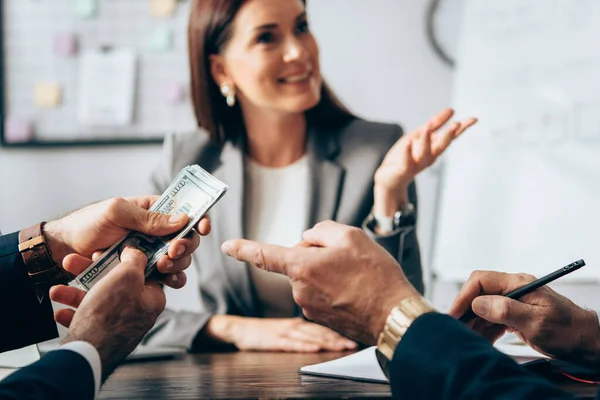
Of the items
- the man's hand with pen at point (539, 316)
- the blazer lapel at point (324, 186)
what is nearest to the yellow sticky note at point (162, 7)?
the blazer lapel at point (324, 186)

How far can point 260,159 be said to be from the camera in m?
2.17

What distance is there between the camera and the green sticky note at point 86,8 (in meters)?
2.70

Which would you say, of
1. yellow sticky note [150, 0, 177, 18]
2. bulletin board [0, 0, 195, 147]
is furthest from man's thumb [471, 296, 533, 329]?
yellow sticky note [150, 0, 177, 18]

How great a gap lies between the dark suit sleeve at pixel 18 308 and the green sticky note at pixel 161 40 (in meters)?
1.71

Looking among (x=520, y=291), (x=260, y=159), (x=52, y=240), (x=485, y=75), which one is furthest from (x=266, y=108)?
(x=520, y=291)

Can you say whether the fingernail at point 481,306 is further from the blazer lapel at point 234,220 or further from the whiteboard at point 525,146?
the whiteboard at point 525,146

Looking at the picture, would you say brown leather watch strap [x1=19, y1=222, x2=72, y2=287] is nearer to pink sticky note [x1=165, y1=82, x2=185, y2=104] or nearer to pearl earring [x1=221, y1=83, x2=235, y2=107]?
pearl earring [x1=221, y1=83, x2=235, y2=107]

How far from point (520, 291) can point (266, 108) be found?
1322 millimetres

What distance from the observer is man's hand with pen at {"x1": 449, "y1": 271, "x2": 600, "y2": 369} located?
937 mm

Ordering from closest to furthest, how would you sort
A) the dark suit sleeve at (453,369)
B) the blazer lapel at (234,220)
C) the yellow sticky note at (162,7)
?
1. the dark suit sleeve at (453,369)
2. the blazer lapel at (234,220)
3. the yellow sticky note at (162,7)

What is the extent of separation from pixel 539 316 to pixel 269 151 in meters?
1.33

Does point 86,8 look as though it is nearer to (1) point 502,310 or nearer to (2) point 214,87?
(2) point 214,87

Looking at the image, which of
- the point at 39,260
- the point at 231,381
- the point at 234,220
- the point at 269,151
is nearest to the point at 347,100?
the point at 269,151

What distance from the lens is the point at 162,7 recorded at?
105 inches
